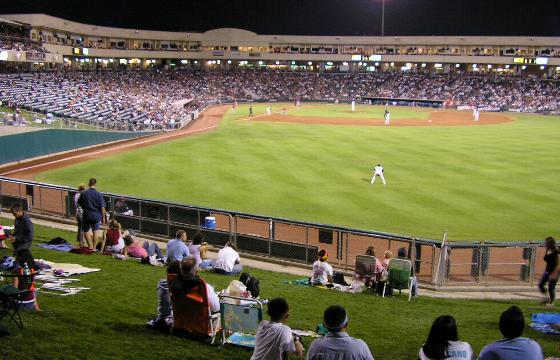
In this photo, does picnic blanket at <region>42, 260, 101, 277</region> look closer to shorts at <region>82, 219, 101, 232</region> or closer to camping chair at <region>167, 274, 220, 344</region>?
shorts at <region>82, 219, 101, 232</region>

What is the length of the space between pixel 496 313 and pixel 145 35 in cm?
10789

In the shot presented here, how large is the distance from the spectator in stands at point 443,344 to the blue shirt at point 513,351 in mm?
410

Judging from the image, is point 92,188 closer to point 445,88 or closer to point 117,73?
point 117,73

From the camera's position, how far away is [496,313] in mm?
11016

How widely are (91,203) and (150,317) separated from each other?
6328 millimetres

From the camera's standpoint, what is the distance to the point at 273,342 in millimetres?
5887

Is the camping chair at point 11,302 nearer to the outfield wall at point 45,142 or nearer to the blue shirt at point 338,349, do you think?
the blue shirt at point 338,349

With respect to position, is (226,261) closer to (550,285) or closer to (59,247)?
(59,247)

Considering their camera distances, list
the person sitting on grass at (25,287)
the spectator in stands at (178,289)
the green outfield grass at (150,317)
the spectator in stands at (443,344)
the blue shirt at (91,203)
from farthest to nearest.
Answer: the blue shirt at (91,203), the person sitting on grass at (25,287), the spectator in stands at (178,289), the green outfield grass at (150,317), the spectator in stands at (443,344)

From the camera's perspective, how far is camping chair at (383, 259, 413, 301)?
1202 centimetres

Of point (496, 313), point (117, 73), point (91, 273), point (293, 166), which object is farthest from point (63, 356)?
point (117, 73)

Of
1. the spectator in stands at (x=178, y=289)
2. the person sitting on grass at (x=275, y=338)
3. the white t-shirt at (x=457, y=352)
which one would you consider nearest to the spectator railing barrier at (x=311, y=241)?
the spectator in stands at (x=178, y=289)

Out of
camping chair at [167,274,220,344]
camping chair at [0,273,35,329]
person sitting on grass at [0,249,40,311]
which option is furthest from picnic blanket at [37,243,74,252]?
camping chair at [167,274,220,344]

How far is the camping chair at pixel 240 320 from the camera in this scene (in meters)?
7.55
